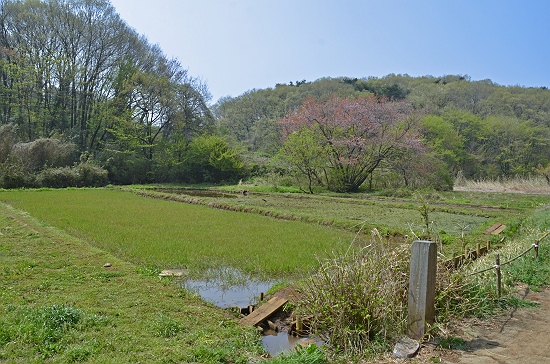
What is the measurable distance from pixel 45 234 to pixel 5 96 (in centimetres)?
2743

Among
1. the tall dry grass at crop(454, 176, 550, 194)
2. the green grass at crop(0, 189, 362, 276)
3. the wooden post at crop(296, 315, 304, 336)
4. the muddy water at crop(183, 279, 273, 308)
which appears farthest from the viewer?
the tall dry grass at crop(454, 176, 550, 194)

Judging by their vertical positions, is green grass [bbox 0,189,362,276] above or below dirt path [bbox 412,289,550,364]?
below

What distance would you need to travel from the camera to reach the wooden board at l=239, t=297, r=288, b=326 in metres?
4.48

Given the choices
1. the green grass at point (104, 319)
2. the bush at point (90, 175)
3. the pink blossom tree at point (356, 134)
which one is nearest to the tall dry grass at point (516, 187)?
the pink blossom tree at point (356, 134)

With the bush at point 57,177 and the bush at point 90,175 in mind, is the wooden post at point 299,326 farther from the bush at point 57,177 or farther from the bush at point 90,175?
the bush at point 90,175

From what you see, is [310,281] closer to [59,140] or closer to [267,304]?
[267,304]

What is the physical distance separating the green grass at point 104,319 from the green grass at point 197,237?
55.1 inches

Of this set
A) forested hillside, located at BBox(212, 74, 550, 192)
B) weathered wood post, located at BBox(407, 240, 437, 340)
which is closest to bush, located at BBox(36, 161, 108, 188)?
forested hillside, located at BBox(212, 74, 550, 192)

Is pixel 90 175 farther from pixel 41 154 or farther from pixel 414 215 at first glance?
pixel 414 215

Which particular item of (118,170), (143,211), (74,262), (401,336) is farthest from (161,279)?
(118,170)

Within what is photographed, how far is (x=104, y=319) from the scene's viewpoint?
402 centimetres

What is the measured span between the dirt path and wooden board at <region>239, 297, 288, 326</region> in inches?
67.6

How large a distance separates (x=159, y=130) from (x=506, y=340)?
102 feet

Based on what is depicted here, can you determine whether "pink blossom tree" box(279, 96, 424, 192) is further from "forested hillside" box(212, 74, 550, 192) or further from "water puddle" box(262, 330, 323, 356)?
"water puddle" box(262, 330, 323, 356)
